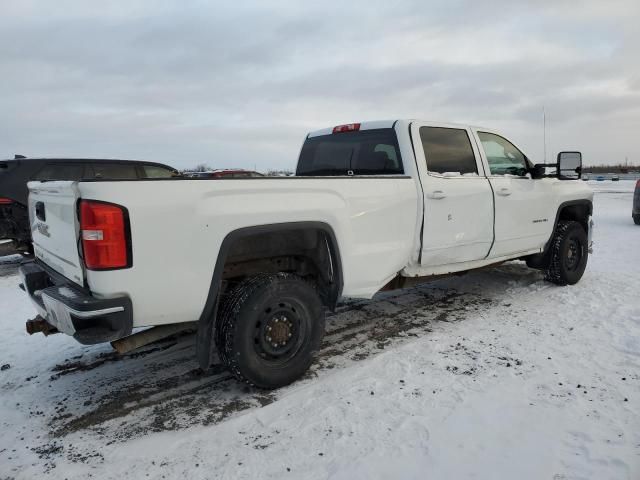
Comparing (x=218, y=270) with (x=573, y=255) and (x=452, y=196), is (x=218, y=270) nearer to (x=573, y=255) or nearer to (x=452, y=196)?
(x=452, y=196)

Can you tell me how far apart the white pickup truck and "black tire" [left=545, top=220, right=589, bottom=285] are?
933mm

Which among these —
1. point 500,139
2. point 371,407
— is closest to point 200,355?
point 371,407

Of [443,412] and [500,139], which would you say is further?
[500,139]

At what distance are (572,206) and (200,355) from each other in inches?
210

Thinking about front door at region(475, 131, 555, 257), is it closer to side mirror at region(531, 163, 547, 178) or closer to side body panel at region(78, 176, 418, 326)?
side mirror at region(531, 163, 547, 178)

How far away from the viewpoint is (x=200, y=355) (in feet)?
10.3

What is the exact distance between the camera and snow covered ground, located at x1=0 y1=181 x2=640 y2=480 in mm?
2496

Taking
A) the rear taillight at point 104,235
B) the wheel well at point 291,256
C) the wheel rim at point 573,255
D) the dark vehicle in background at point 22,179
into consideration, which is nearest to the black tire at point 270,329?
the wheel well at point 291,256

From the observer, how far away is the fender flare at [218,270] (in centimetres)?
295

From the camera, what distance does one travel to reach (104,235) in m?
2.56

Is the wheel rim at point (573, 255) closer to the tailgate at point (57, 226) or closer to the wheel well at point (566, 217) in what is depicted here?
the wheel well at point (566, 217)

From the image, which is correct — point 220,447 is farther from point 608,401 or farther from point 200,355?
point 608,401

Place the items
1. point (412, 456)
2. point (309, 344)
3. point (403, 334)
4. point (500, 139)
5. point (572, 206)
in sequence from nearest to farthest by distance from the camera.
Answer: point (412, 456) < point (309, 344) < point (403, 334) < point (500, 139) < point (572, 206)

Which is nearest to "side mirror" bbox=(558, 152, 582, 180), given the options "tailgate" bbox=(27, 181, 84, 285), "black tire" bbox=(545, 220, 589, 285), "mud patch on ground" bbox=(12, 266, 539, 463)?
"black tire" bbox=(545, 220, 589, 285)
